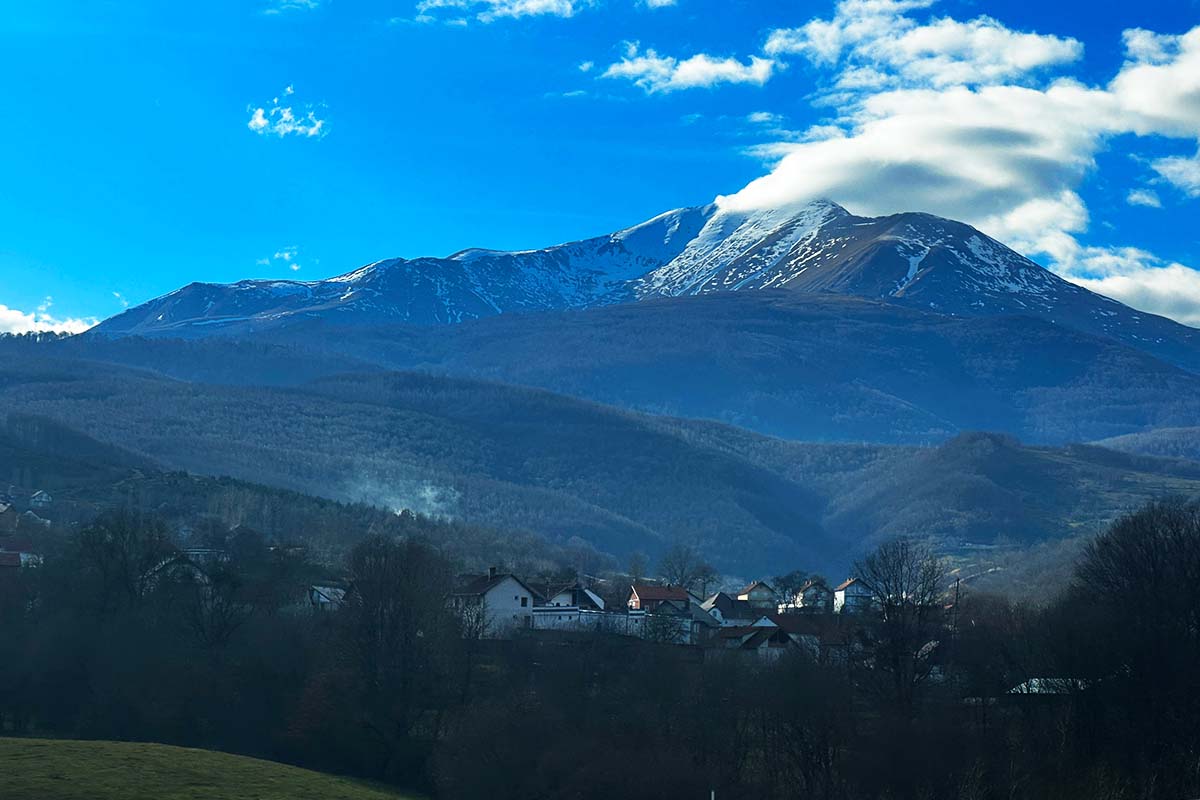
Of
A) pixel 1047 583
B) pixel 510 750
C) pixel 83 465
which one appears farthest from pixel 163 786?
pixel 83 465

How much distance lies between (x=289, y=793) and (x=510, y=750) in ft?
34.0

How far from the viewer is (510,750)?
59.3 m

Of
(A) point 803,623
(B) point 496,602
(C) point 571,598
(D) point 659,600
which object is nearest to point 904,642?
(A) point 803,623

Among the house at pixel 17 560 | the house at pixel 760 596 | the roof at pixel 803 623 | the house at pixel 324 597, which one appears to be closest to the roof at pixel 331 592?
the house at pixel 324 597

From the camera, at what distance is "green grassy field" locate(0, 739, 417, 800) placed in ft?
156

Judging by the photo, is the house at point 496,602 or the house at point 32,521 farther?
the house at point 32,521

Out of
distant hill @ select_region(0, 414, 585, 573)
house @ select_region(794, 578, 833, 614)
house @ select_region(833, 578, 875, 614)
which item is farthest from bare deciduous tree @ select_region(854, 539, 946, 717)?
distant hill @ select_region(0, 414, 585, 573)

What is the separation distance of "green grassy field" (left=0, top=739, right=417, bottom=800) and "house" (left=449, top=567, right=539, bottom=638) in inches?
1091

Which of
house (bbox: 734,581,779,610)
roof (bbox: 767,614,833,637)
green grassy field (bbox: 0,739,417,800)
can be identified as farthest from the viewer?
house (bbox: 734,581,779,610)

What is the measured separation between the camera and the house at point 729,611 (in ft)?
352

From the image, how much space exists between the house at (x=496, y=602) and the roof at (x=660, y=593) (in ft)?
32.4

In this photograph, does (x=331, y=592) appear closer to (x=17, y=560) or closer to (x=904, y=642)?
(x=17, y=560)

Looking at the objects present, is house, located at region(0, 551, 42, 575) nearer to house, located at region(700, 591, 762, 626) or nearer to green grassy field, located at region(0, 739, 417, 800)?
green grassy field, located at region(0, 739, 417, 800)

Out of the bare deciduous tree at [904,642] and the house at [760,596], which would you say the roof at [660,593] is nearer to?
the house at [760,596]
